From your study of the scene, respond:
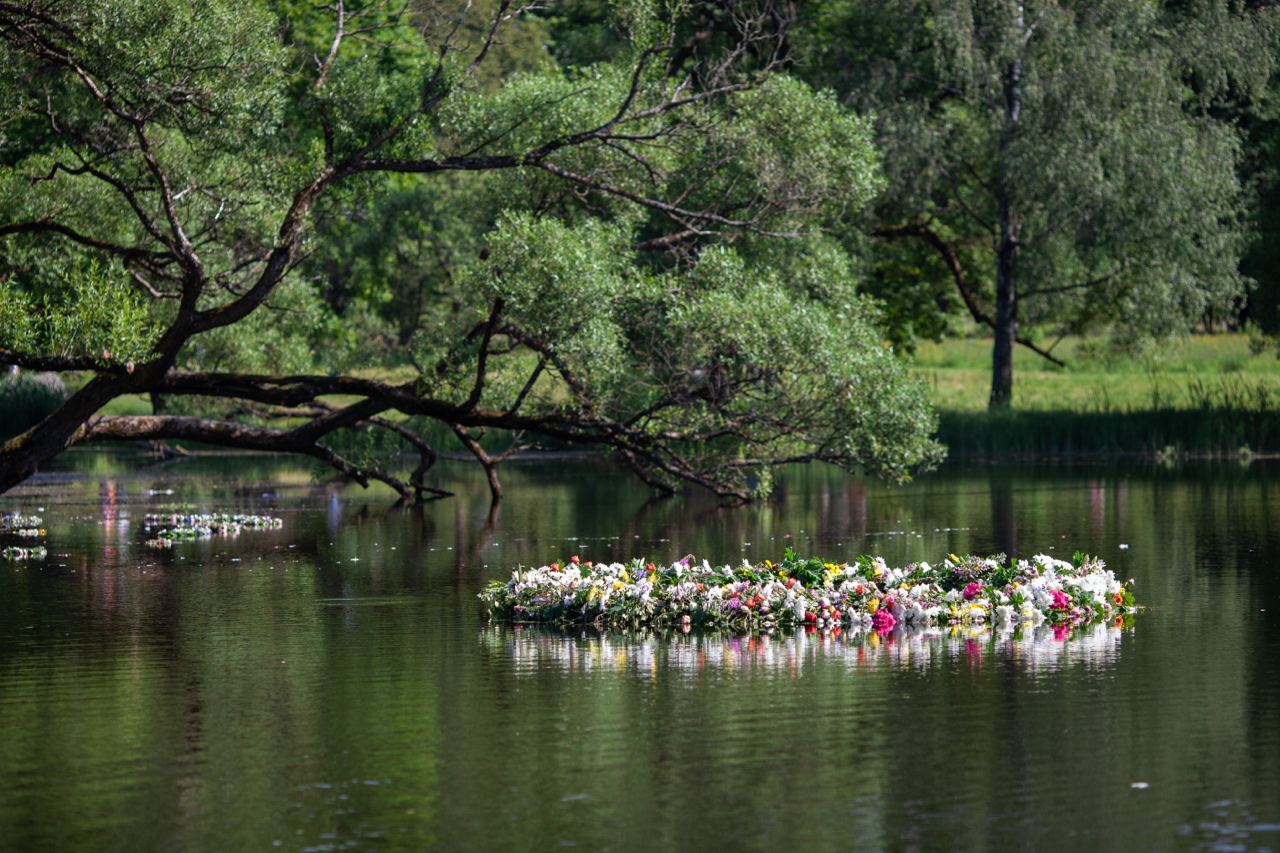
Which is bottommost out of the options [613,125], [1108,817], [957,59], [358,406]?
[1108,817]

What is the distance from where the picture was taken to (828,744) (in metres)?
15.2

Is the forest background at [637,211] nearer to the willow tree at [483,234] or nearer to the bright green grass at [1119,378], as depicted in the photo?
the willow tree at [483,234]

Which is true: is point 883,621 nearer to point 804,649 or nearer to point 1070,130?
point 804,649

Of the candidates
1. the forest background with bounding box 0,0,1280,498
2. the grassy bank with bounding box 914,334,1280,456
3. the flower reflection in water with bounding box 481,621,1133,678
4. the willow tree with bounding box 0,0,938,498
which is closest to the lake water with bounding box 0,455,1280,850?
the flower reflection in water with bounding box 481,621,1133,678

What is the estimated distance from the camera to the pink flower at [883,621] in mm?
21817

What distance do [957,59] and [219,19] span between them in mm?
31388

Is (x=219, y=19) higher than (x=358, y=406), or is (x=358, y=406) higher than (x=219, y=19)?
(x=219, y=19)

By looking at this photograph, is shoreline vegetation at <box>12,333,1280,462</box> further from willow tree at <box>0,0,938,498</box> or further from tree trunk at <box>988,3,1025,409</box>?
willow tree at <box>0,0,938,498</box>

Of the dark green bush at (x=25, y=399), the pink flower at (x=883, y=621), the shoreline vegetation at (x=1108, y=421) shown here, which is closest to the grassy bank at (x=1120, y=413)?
the shoreline vegetation at (x=1108, y=421)

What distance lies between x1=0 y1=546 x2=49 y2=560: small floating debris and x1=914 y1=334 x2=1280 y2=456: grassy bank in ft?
75.8

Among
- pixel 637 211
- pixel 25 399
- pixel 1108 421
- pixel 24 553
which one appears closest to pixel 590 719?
pixel 24 553

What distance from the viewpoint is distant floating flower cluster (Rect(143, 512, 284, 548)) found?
115 ft

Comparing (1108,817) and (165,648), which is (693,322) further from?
(1108,817)

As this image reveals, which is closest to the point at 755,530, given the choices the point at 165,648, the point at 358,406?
the point at 358,406
